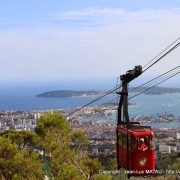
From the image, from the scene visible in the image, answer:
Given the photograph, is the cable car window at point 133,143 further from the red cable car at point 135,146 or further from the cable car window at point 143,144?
the cable car window at point 143,144

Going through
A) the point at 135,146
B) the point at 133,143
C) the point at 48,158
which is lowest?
the point at 48,158

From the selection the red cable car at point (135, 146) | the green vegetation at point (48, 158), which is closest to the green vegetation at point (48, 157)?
the green vegetation at point (48, 158)

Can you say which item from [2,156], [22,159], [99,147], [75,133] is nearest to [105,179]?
[22,159]

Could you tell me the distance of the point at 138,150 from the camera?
16.1 meters

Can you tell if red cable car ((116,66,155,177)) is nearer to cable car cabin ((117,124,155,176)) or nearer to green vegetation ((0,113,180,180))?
cable car cabin ((117,124,155,176))

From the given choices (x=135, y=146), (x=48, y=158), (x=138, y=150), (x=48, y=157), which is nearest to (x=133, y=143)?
(x=135, y=146)

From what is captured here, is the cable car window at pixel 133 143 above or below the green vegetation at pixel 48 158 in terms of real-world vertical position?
above

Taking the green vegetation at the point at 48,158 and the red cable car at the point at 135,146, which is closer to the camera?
the red cable car at the point at 135,146

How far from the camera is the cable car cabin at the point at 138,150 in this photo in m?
15.9

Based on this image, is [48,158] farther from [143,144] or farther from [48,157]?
[143,144]

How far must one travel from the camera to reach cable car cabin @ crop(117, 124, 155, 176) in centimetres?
1592

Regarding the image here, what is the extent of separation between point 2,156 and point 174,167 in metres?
7.86

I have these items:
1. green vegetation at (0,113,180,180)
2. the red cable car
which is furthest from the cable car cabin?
green vegetation at (0,113,180,180)

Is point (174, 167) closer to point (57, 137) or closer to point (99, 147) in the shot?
point (57, 137)
